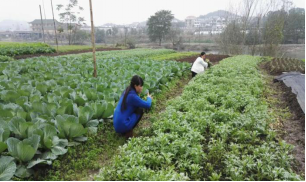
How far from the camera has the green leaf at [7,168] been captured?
8.03 ft

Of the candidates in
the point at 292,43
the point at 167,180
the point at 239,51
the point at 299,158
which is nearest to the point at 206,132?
the point at 299,158

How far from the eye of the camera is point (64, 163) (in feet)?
10.1

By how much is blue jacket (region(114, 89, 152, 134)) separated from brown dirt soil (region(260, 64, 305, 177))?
2435mm

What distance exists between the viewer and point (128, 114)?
3.74m

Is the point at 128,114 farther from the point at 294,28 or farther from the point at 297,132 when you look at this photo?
the point at 294,28

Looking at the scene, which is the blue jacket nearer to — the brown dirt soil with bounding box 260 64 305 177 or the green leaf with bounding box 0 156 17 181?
the green leaf with bounding box 0 156 17 181

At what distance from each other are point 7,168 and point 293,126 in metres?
4.75

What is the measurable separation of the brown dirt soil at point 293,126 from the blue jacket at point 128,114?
2435 mm

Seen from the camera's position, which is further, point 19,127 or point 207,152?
point 207,152

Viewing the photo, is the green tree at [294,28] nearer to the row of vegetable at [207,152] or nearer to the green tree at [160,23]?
the green tree at [160,23]

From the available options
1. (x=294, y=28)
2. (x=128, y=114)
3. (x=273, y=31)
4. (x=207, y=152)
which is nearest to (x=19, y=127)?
(x=128, y=114)

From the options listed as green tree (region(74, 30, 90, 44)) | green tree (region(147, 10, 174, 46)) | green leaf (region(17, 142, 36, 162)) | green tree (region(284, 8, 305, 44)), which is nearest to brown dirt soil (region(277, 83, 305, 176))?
green leaf (region(17, 142, 36, 162))

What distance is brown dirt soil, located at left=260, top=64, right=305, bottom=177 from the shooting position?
3028mm

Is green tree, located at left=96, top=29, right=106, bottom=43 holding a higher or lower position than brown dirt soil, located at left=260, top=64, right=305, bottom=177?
higher
